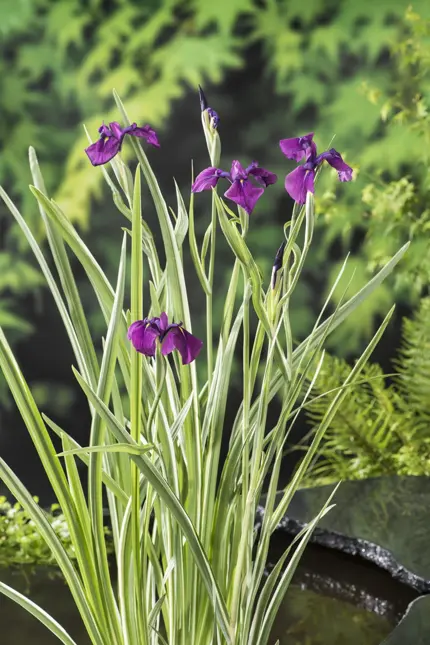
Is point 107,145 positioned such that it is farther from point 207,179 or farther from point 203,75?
point 203,75

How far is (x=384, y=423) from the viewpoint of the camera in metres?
2.46

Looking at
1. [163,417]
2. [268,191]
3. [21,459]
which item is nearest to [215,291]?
[268,191]

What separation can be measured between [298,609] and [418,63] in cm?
190

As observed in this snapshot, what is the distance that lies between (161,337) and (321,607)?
107cm

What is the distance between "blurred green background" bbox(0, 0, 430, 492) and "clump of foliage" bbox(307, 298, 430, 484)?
0.82 feet

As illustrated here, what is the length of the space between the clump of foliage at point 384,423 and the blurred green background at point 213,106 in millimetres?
249

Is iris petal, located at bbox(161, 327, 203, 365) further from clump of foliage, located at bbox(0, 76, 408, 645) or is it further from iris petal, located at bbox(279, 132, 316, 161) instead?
iris petal, located at bbox(279, 132, 316, 161)

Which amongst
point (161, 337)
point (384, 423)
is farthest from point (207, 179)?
point (384, 423)

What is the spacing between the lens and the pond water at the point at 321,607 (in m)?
1.57

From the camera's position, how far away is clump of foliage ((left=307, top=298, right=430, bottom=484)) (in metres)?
2.45

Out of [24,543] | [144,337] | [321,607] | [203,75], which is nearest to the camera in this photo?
[144,337]

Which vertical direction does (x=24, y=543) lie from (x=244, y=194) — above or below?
below

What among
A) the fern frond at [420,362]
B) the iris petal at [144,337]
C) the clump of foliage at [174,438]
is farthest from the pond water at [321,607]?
the iris petal at [144,337]

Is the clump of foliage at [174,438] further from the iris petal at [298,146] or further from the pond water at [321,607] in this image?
the pond water at [321,607]
